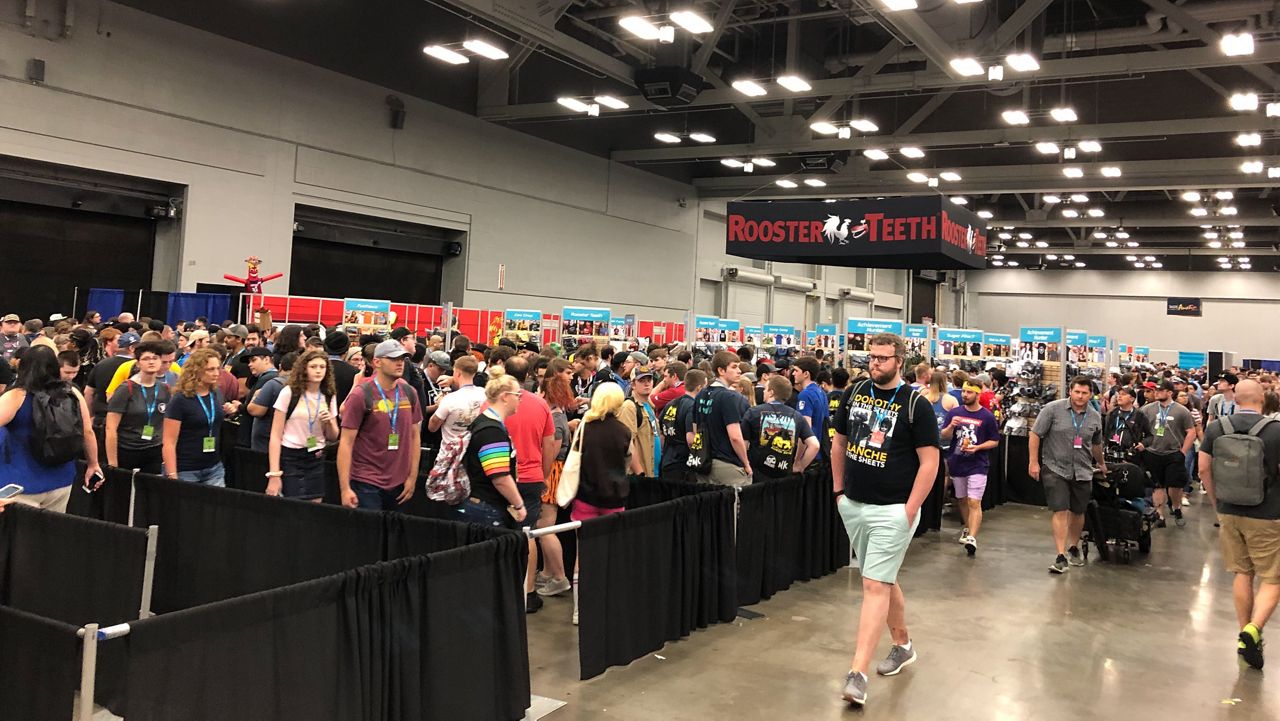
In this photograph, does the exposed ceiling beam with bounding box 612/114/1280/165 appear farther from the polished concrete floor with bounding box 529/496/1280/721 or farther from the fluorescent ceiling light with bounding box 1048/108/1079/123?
the polished concrete floor with bounding box 529/496/1280/721

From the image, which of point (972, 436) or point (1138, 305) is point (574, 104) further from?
point (1138, 305)

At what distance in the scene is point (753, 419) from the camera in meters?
6.34

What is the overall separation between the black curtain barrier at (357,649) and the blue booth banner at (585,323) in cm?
1124

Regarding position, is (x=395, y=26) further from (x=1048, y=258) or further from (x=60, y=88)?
(x=1048, y=258)

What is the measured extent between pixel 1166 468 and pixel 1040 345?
443 centimetres

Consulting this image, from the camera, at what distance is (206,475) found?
5500mm

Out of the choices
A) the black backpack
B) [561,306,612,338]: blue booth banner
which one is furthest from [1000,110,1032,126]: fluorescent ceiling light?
the black backpack

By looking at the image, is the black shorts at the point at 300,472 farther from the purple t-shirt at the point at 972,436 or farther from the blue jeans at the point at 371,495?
the purple t-shirt at the point at 972,436

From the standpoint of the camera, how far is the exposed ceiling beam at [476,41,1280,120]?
1305 centimetres

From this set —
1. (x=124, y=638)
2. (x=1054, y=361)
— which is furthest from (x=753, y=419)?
(x=1054, y=361)

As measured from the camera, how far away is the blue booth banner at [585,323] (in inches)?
593

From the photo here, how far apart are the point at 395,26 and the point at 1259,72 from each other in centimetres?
1535

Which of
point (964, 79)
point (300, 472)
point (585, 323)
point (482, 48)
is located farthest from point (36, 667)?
point (964, 79)

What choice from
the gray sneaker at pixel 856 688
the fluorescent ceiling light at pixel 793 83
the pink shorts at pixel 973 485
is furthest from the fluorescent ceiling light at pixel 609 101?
the gray sneaker at pixel 856 688
